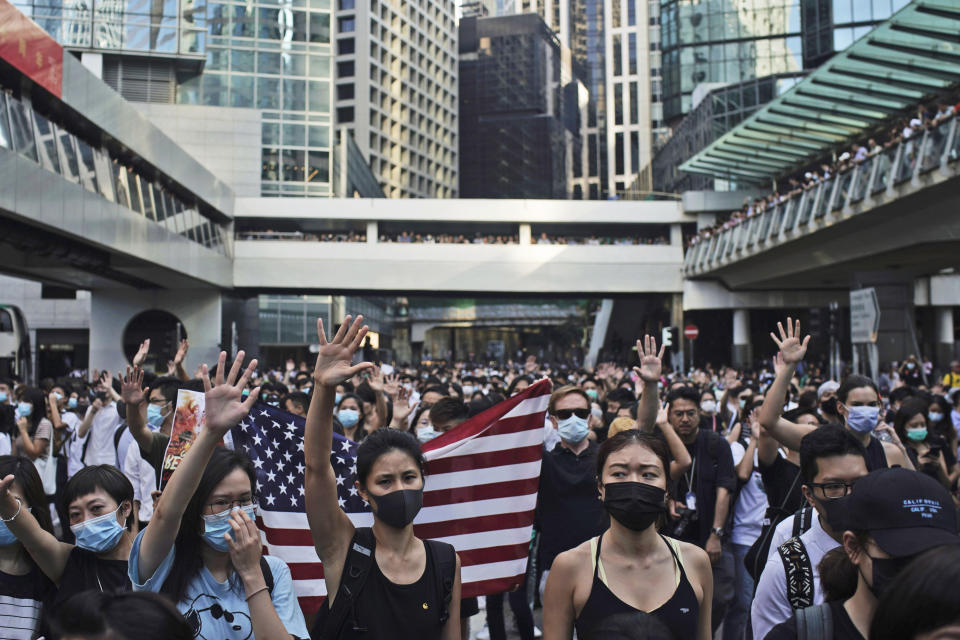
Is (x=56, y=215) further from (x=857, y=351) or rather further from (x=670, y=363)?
(x=670, y=363)

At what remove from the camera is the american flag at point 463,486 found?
4.81m

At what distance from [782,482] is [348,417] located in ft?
13.3

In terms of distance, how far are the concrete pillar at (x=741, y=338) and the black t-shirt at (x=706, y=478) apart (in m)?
37.9

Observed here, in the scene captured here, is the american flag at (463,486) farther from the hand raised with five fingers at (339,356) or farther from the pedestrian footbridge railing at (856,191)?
the pedestrian footbridge railing at (856,191)

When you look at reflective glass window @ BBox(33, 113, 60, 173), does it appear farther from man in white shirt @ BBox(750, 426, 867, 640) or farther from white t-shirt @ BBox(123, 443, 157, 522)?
man in white shirt @ BBox(750, 426, 867, 640)

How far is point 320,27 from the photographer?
53219mm

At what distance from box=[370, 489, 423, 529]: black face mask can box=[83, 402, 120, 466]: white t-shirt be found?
5984mm

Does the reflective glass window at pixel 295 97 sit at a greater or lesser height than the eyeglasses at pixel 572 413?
greater

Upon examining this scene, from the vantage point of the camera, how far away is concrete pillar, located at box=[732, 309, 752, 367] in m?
42.3

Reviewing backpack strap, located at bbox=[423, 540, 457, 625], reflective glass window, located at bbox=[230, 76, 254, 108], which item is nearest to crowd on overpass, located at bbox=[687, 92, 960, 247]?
backpack strap, located at bbox=[423, 540, 457, 625]

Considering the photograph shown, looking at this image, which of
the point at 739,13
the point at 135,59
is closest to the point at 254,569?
the point at 135,59

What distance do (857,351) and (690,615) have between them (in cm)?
2179

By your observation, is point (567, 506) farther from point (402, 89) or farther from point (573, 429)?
point (402, 89)

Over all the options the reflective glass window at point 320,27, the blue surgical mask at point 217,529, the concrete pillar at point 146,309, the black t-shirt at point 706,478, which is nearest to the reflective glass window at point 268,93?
the reflective glass window at point 320,27
